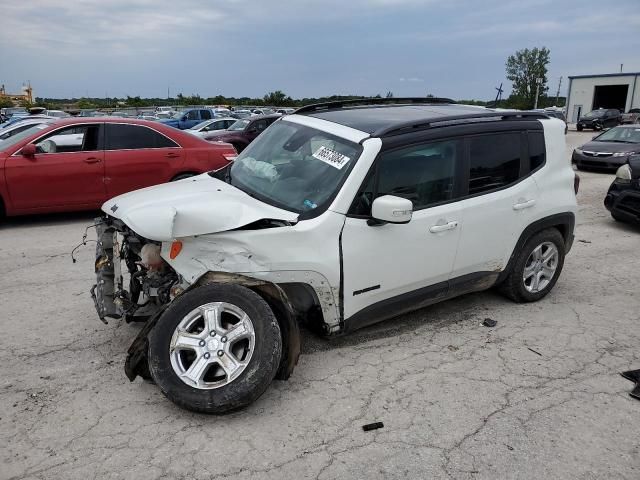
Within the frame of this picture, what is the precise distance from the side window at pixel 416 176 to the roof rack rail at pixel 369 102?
3.82 ft

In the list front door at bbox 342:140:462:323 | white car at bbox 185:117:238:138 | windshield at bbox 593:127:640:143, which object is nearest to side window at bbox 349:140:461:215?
front door at bbox 342:140:462:323

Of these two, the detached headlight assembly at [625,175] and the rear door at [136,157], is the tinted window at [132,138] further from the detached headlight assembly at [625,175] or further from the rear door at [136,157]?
the detached headlight assembly at [625,175]

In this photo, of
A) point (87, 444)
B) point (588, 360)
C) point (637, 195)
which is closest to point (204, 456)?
point (87, 444)

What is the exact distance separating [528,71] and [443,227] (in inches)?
3475

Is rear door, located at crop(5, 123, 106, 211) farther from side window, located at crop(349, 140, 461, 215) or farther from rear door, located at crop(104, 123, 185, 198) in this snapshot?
side window, located at crop(349, 140, 461, 215)

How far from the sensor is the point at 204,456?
281 cm

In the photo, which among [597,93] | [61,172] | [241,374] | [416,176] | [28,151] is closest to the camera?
[241,374]

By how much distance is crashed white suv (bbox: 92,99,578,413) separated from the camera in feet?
10.4

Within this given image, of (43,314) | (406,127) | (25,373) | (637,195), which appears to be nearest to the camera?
(25,373)

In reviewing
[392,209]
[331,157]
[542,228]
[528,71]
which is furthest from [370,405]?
[528,71]

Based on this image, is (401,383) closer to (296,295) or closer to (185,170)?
(296,295)

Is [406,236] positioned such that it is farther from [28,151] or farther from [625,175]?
[28,151]

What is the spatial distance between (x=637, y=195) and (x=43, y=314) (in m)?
7.77

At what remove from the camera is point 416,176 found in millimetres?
3918
